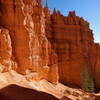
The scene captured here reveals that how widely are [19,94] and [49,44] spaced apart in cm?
2482

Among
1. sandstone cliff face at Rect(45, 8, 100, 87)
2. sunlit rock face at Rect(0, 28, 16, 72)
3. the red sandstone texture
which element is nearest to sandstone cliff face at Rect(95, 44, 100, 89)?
the red sandstone texture

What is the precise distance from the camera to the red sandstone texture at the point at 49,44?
32.0 meters

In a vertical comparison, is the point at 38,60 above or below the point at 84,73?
above

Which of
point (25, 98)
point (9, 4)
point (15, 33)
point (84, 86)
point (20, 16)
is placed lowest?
point (84, 86)

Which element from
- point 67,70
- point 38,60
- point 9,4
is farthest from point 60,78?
point 9,4

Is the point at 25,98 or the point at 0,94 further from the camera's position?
the point at 25,98

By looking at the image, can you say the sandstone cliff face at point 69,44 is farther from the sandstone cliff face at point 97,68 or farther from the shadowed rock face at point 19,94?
the shadowed rock face at point 19,94

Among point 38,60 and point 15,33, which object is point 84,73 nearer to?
point 38,60

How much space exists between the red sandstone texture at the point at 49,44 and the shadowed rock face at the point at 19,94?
23.0ft

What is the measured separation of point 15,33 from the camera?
1268 inches

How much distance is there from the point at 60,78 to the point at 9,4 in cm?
2664

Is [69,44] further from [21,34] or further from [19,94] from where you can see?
[19,94]

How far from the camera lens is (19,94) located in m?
21.2

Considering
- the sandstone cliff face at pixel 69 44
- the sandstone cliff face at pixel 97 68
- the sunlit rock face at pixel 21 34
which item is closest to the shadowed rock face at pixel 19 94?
the sunlit rock face at pixel 21 34
